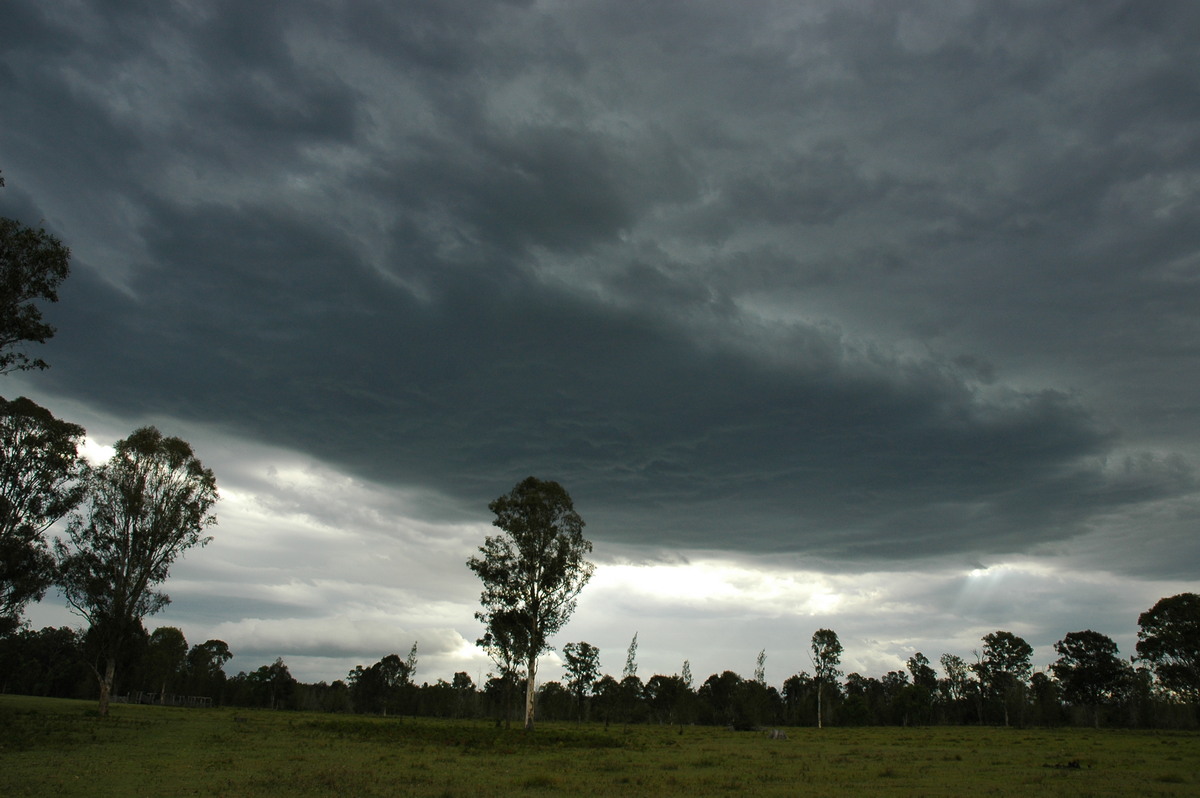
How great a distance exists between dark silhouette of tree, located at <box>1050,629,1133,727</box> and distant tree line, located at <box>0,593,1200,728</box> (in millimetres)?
200

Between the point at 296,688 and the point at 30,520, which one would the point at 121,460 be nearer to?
the point at 30,520

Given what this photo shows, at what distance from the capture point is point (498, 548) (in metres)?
57.2

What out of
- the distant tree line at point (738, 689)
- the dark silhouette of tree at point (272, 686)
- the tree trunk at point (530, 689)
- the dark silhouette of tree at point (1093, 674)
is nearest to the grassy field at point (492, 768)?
the tree trunk at point (530, 689)

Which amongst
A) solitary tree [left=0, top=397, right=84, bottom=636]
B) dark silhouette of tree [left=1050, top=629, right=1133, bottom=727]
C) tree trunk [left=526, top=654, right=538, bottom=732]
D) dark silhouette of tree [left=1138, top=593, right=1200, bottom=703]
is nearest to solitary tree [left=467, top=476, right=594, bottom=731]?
tree trunk [left=526, top=654, right=538, bottom=732]

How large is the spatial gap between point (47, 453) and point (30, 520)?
15.5ft

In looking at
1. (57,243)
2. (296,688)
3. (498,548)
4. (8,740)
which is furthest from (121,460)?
(296,688)

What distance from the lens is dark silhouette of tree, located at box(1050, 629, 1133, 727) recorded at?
12638cm

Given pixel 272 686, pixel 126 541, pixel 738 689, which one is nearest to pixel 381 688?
pixel 272 686

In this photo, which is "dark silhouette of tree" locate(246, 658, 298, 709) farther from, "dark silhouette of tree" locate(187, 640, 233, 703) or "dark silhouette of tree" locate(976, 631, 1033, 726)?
"dark silhouette of tree" locate(976, 631, 1033, 726)

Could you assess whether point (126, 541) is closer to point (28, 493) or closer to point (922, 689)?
point (28, 493)

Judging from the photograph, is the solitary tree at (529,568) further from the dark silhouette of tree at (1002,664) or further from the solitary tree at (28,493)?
the dark silhouette of tree at (1002,664)

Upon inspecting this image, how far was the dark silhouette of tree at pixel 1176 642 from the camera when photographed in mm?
89875

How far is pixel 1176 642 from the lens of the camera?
91438 mm

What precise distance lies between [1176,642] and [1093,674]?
144 feet
